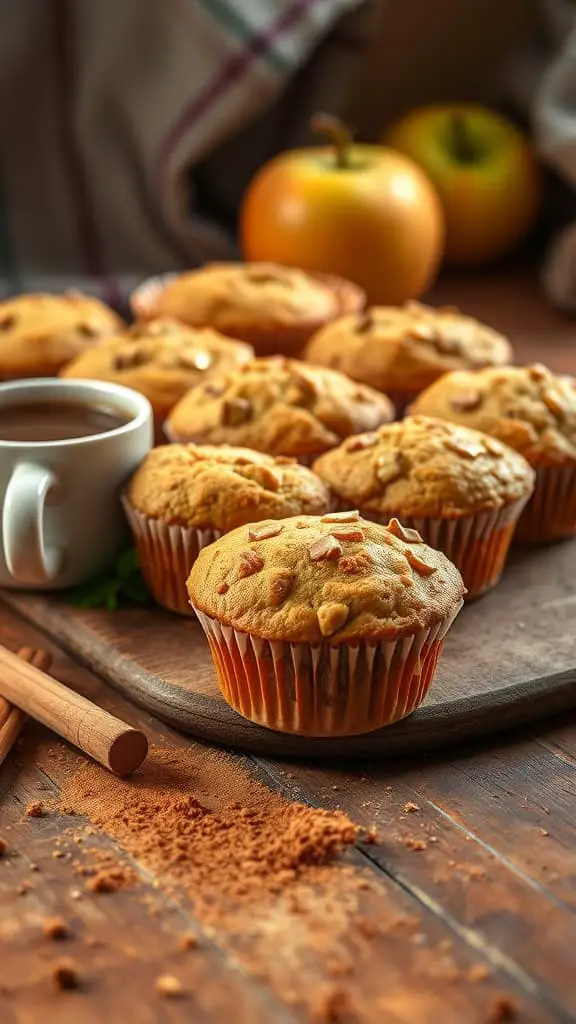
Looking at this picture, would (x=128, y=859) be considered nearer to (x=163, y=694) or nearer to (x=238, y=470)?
(x=163, y=694)

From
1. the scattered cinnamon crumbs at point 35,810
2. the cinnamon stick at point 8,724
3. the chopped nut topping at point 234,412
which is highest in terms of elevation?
the chopped nut topping at point 234,412

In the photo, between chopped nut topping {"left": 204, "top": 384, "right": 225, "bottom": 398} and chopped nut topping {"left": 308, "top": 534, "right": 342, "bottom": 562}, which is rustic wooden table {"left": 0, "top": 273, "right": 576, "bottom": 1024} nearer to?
chopped nut topping {"left": 308, "top": 534, "right": 342, "bottom": 562}

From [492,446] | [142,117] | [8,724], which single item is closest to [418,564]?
[492,446]

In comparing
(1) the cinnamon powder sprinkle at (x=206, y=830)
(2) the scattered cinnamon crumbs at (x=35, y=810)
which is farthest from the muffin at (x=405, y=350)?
(2) the scattered cinnamon crumbs at (x=35, y=810)

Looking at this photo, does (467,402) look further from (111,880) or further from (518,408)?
(111,880)

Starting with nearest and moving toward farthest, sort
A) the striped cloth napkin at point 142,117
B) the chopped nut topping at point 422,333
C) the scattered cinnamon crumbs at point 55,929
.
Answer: the scattered cinnamon crumbs at point 55,929
the chopped nut topping at point 422,333
the striped cloth napkin at point 142,117

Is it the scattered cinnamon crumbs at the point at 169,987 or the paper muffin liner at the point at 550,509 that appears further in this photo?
the paper muffin liner at the point at 550,509

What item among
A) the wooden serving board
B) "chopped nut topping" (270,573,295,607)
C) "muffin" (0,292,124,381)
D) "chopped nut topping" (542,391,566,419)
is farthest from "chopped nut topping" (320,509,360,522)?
"muffin" (0,292,124,381)

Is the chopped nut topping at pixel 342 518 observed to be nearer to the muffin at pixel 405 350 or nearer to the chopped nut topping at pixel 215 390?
the chopped nut topping at pixel 215 390
